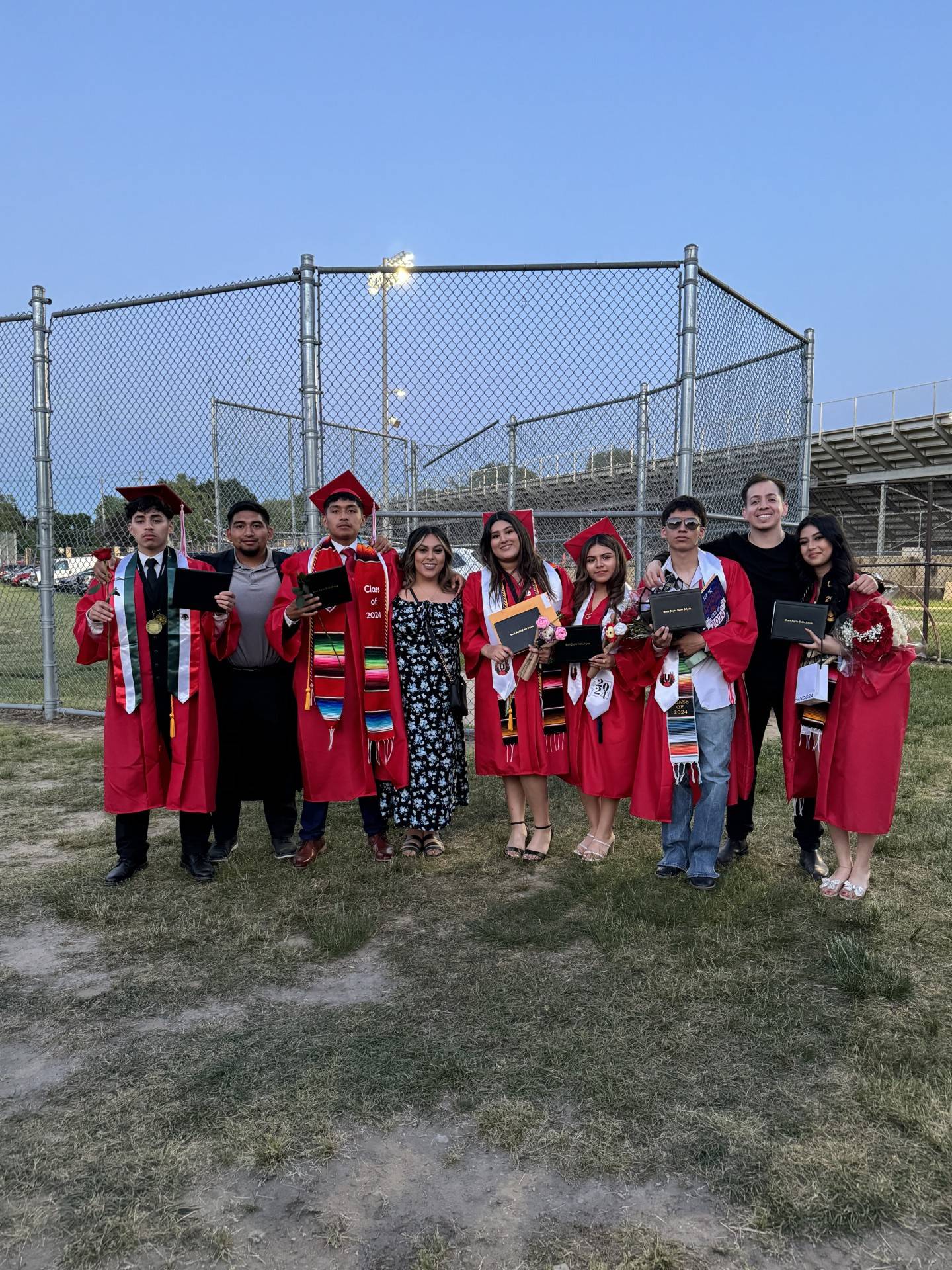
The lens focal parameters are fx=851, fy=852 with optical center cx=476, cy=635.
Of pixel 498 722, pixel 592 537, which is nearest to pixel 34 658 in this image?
pixel 498 722

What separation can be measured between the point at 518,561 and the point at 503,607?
0.87 feet

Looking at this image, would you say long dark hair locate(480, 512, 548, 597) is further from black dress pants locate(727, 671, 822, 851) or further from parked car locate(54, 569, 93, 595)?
parked car locate(54, 569, 93, 595)

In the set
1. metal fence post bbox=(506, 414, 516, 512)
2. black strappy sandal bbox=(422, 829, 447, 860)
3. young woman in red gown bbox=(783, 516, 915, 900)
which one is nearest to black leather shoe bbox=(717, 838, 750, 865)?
young woman in red gown bbox=(783, 516, 915, 900)

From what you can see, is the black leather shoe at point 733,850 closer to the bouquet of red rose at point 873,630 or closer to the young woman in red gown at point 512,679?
the young woman in red gown at point 512,679

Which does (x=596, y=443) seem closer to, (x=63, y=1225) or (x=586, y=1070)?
(x=586, y=1070)

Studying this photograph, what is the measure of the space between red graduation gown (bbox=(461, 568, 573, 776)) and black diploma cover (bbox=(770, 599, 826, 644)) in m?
1.12

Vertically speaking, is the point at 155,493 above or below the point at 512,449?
below

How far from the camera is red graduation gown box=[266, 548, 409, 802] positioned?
446cm

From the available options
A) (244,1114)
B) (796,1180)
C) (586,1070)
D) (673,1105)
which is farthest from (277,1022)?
(796,1180)

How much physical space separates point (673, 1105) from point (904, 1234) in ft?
2.09

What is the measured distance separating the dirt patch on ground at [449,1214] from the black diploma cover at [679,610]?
2.33 meters

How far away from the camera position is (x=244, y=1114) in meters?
2.40

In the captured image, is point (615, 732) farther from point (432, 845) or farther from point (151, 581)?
point (151, 581)

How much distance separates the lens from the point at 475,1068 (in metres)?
2.64
